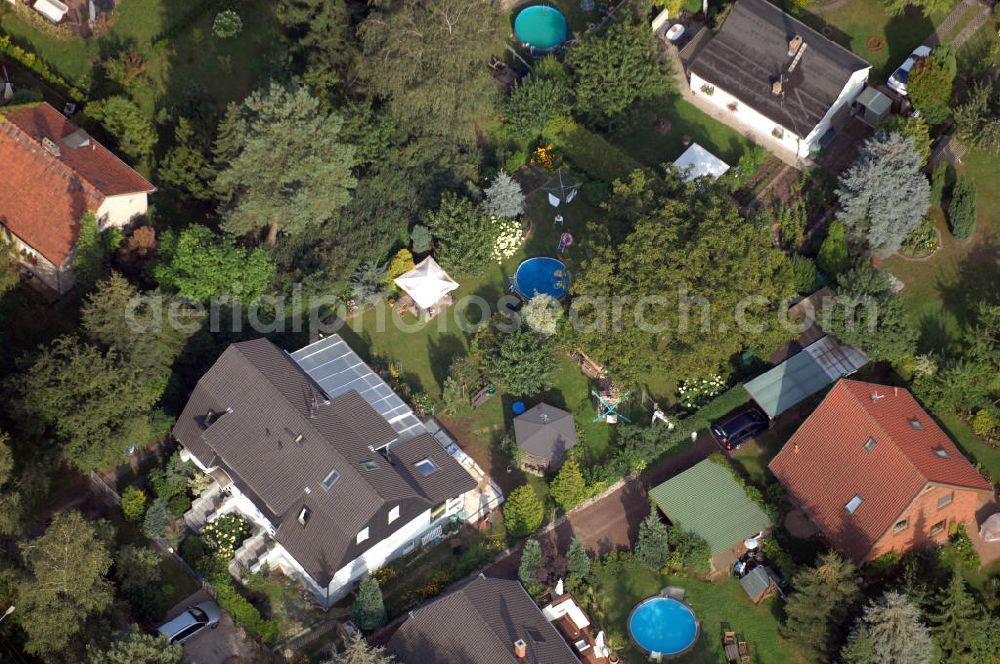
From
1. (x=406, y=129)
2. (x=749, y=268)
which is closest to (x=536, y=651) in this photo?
(x=749, y=268)

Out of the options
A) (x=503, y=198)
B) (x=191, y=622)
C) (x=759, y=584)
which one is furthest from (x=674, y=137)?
(x=191, y=622)

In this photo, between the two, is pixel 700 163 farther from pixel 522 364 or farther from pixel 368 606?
Answer: pixel 368 606

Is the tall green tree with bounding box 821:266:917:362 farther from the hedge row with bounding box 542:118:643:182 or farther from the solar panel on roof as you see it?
the solar panel on roof

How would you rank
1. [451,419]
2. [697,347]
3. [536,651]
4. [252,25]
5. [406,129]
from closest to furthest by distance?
[536,651]
[697,347]
[451,419]
[406,129]
[252,25]

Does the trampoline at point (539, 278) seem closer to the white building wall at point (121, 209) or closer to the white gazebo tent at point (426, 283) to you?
the white gazebo tent at point (426, 283)

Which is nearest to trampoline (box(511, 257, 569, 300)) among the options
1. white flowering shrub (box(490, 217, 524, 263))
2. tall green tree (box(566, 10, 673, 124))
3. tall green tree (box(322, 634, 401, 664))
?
white flowering shrub (box(490, 217, 524, 263))

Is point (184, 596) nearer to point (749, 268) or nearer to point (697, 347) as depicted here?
point (697, 347)
